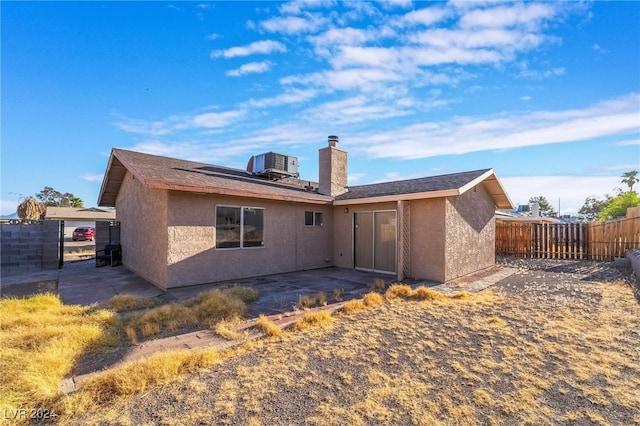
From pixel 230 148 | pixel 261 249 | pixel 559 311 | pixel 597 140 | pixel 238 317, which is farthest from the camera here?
pixel 230 148

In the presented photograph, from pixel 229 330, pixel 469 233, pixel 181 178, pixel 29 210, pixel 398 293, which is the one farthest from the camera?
pixel 29 210

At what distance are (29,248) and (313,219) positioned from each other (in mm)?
11164

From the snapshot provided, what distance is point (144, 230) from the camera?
31.1 ft

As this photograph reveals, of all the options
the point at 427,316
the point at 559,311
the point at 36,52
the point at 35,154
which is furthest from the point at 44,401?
the point at 35,154

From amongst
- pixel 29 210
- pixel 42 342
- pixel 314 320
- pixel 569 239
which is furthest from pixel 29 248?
pixel 569 239

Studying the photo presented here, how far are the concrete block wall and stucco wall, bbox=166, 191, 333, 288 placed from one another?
779cm

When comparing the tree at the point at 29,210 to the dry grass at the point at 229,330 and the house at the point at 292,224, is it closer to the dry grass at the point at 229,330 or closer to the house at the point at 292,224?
the house at the point at 292,224

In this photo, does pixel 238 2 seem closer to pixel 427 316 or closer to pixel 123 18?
pixel 123 18

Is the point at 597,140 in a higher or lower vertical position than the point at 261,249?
higher

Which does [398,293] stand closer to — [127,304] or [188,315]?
[188,315]

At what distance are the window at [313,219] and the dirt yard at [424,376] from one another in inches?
225

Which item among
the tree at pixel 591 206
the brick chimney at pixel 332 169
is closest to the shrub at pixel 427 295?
the brick chimney at pixel 332 169

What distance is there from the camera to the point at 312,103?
37.8ft

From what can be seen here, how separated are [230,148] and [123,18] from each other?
7797mm
